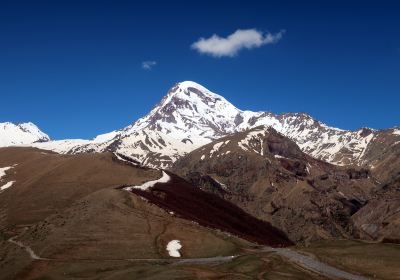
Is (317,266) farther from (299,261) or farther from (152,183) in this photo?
(152,183)

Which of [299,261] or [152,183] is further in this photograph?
[152,183]

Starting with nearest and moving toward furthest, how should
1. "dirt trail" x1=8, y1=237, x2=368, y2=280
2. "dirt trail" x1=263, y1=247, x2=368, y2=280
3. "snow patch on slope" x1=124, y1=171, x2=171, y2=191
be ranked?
"dirt trail" x1=263, y1=247, x2=368, y2=280 → "dirt trail" x1=8, y1=237, x2=368, y2=280 → "snow patch on slope" x1=124, y1=171, x2=171, y2=191

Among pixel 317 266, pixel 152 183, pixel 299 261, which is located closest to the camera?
pixel 317 266

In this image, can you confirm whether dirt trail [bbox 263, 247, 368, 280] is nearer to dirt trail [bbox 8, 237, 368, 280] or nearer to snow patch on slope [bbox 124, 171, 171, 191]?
dirt trail [bbox 8, 237, 368, 280]

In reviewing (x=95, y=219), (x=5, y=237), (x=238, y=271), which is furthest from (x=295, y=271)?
(x=5, y=237)

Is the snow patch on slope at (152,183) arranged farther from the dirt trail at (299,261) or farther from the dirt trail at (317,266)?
the dirt trail at (317,266)

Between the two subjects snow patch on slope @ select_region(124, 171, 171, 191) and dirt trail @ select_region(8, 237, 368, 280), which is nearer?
dirt trail @ select_region(8, 237, 368, 280)

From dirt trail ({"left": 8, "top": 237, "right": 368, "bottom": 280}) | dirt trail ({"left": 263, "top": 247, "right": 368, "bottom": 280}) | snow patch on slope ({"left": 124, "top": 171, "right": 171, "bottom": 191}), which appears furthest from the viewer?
snow patch on slope ({"left": 124, "top": 171, "right": 171, "bottom": 191})

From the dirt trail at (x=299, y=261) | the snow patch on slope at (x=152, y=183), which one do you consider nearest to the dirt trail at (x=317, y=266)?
the dirt trail at (x=299, y=261)

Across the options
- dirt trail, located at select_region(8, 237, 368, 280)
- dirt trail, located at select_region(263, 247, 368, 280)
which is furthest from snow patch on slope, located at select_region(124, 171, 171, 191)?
dirt trail, located at select_region(263, 247, 368, 280)

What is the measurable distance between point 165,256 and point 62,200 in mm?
61779

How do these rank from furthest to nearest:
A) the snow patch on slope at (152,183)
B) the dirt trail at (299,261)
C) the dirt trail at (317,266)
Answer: the snow patch on slope at (152,183) → the dirt trail at (299,261) → the dirt trail at (317,266)

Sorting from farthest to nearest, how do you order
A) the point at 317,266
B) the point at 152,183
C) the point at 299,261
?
the point at 152,183
the point at 299,261
the point at 317,266

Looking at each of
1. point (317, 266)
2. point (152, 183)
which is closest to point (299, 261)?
point (317, 266)
